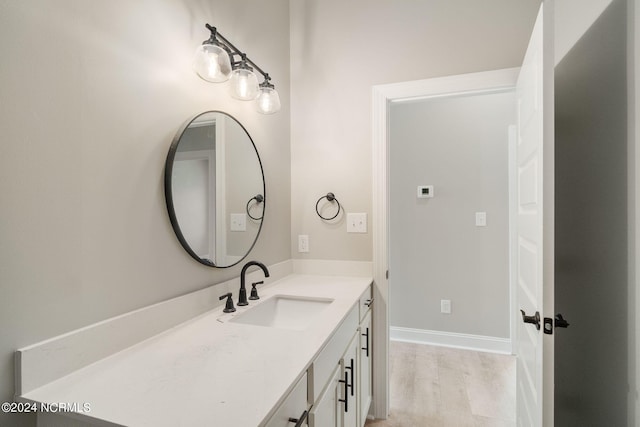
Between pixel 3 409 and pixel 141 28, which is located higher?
pixel 141 28

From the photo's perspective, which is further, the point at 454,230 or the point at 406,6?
the point at 454,230

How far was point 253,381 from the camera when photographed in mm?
741

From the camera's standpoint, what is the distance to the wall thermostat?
2.91 metres

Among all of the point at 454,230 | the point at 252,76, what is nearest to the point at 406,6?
the point at 252,76

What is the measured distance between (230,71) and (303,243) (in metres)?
1.16

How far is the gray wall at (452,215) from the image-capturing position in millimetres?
2732

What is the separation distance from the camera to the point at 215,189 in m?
1.36

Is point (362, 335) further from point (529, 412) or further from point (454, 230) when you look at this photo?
point (454, 230)

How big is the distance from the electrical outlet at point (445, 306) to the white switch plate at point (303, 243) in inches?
63.2

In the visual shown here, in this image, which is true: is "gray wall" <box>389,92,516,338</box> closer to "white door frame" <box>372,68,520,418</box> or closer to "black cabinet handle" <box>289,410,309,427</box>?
"white door frame" <box>372,68,520,418</box>

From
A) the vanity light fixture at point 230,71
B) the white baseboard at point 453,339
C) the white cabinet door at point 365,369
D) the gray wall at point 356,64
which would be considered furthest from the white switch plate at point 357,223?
the white baseboard at point 453,339

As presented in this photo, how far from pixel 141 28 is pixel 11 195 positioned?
26.1 inches

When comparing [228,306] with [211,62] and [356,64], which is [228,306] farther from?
[356,64]

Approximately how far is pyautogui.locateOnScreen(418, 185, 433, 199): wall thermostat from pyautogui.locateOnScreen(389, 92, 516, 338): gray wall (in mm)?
39
